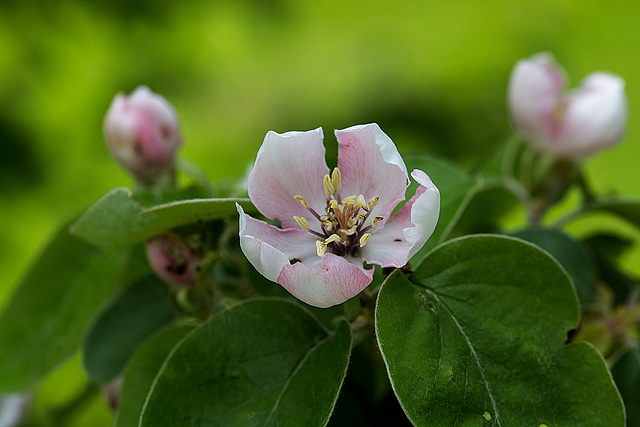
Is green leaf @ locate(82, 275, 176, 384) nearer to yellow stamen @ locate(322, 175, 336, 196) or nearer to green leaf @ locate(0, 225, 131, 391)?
green leaf @ locate(0, 225, 131, 391)

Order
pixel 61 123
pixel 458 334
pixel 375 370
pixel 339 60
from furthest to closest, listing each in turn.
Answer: pixel 339 60 → pixel 61 123 → pixel 375 370 → pixel 458 334

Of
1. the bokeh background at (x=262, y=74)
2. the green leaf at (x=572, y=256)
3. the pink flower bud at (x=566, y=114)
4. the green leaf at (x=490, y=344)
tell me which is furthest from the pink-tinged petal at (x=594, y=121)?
the bokeh background at (x=262, y=74)


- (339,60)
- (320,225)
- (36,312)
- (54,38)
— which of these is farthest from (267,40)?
(320,225)

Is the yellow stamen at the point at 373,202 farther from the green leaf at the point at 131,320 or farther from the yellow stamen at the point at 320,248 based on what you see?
the green leaf at the point at 131,320

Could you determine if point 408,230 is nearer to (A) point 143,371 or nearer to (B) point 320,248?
(B) point 320,248

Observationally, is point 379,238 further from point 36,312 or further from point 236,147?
point 236,147

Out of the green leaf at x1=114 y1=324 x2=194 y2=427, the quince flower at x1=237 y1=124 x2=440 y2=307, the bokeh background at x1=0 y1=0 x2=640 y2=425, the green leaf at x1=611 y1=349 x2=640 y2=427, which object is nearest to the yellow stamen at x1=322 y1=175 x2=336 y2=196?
the quince flower at x1=237 y1=124 x2=440 y2=307

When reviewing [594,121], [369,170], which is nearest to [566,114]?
[594,121]
